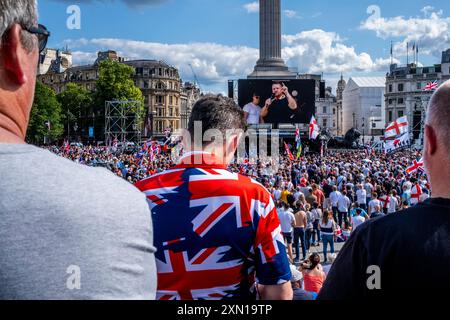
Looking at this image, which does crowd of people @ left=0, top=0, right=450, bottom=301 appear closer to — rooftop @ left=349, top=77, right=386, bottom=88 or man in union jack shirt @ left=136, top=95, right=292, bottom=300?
man in union jack shirt @ left=136, top=95, right=292, bottom=300

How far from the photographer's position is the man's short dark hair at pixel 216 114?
292 cm

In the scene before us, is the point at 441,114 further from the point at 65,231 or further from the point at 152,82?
the point at 152,82

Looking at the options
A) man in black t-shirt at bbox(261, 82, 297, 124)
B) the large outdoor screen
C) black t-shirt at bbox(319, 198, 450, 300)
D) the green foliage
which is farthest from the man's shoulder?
the green foliage

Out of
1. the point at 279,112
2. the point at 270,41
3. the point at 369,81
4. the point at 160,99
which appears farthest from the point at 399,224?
the point at 369,81

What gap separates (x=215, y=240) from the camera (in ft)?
8.46

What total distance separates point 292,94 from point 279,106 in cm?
184

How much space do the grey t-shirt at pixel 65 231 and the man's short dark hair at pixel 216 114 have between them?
160 centimetres

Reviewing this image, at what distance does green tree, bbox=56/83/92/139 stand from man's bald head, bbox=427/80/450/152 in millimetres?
85833

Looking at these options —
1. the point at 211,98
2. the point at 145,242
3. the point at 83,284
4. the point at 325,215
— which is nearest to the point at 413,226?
the point at 145,242

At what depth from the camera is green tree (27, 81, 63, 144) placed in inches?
2712

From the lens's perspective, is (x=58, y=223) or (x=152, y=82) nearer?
(x=58, y=223)

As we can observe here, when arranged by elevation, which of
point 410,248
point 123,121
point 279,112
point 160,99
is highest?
point 160,99

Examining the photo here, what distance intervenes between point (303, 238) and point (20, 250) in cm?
1197
